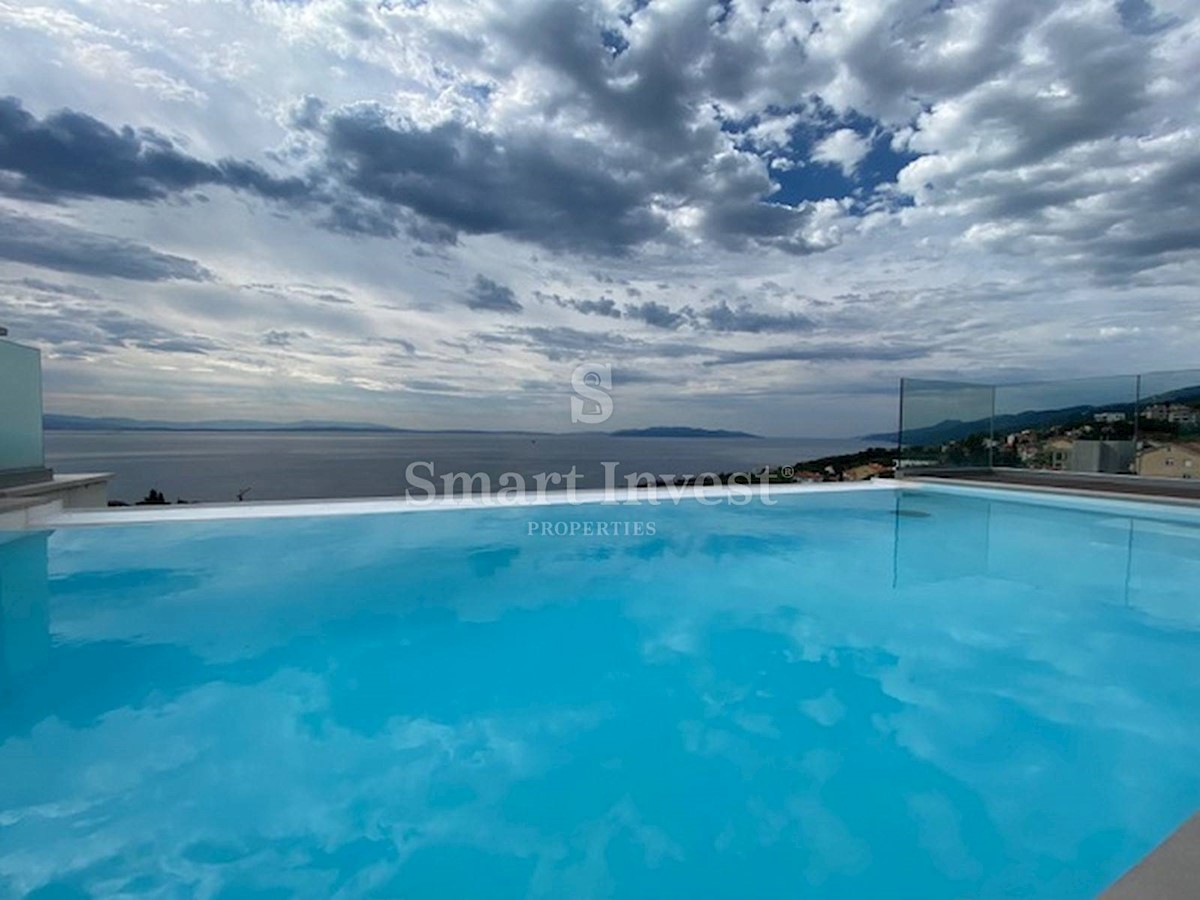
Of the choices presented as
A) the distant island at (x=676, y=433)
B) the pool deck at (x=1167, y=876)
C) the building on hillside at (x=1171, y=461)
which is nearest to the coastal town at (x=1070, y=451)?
the building on hillside at (x=1171, y=461)

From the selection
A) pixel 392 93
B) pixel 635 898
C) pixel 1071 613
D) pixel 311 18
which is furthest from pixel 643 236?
pixel 635 898

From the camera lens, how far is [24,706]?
9.39ft

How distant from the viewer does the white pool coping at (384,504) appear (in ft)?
24.7

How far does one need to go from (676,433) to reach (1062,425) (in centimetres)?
932

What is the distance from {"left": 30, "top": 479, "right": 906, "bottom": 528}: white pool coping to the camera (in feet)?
24.7

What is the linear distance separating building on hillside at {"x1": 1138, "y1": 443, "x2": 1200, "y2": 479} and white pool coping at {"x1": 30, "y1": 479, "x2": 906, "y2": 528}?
4109mm

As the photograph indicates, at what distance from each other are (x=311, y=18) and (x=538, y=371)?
334 inches

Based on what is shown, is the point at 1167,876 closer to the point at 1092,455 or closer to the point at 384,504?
the point at 384,504

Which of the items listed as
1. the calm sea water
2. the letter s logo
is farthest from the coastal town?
the letter s logo

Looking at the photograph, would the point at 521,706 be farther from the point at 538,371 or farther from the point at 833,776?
the point at 538,371

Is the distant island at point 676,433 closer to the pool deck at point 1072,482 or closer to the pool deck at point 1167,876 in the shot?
the pool deck at point 1072,482

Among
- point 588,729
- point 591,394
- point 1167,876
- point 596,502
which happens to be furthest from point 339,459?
point 1167,876

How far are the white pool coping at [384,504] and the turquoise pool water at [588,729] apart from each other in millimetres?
1916

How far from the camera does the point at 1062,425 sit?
11.5 metres
